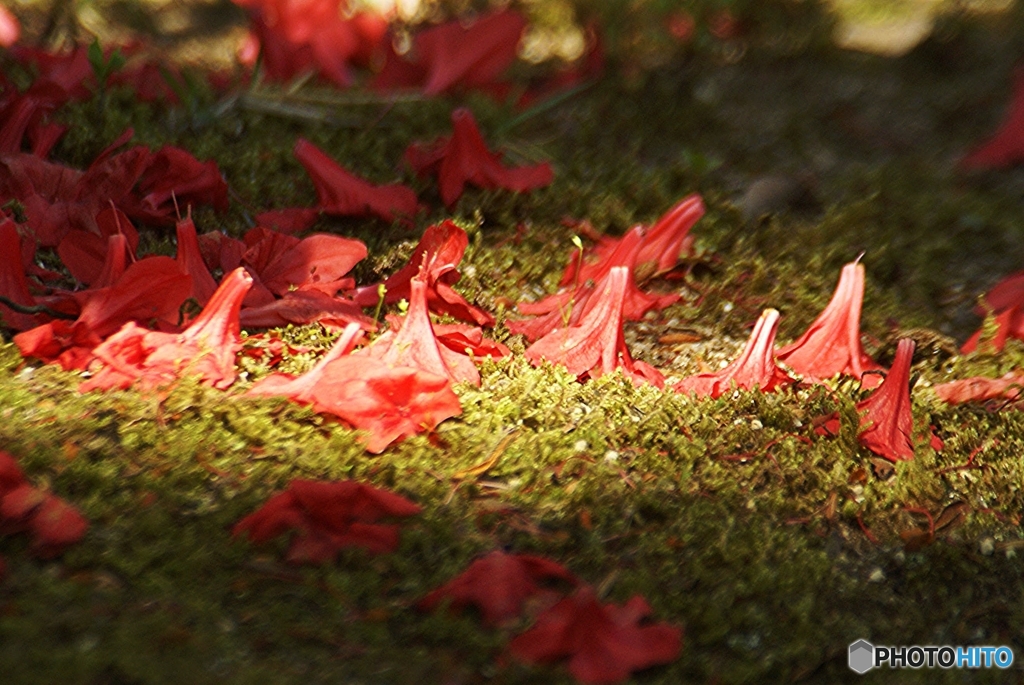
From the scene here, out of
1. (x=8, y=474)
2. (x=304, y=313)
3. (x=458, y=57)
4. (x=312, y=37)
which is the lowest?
(x=8, y=474)

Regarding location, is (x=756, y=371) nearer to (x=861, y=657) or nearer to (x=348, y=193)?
(x=861, y=657)

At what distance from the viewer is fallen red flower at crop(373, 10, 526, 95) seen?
10.8 ft

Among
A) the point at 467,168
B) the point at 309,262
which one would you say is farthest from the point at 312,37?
the point at 309,262

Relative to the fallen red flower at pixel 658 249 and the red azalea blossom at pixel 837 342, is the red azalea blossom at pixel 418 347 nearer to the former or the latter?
the fallen red flower at pixel 658 249

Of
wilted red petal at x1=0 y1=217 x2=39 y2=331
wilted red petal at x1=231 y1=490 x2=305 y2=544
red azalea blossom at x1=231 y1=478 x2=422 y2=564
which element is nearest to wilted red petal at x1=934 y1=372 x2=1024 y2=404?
red azalea blossom at x1=231 y1=478 x2=422 y2=564

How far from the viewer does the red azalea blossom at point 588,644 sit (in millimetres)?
1551

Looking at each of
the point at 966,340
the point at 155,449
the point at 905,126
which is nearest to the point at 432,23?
the point at 905,126

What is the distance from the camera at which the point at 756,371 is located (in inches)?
83.4

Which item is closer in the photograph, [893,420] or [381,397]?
[381,397]

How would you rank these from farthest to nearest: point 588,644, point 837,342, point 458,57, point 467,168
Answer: point 458,57, point 467,168, point 837,342, point 588,644

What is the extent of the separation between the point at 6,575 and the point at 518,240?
4.70 feet

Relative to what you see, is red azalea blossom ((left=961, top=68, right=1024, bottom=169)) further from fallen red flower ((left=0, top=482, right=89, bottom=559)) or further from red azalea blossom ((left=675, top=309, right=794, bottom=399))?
fallen red flower ((left=0, top=482, right=89, bottom=559))

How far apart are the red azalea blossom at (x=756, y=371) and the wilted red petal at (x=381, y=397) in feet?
1.69

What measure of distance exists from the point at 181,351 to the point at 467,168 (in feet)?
3.12
